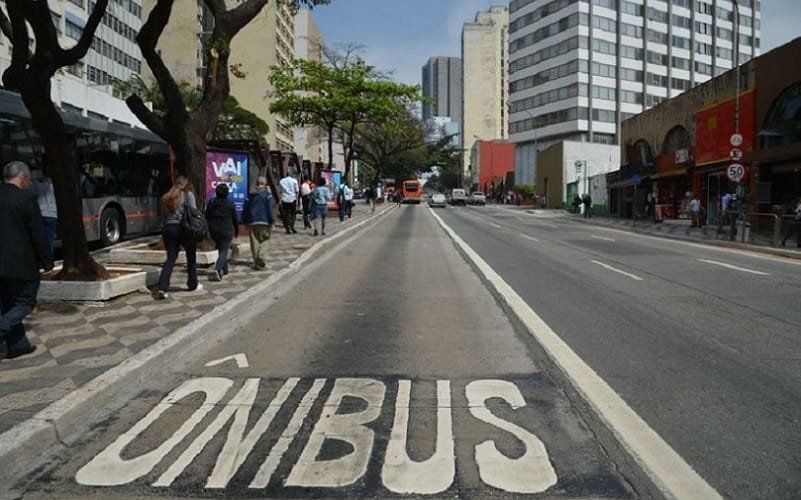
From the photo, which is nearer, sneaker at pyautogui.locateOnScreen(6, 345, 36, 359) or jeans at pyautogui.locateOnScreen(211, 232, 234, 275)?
sneaker at pyautogui.locateOnScreen(6, 345, 36, 359)

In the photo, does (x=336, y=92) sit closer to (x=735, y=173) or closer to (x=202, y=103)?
(x=735, y=173)

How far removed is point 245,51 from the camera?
8750 cm

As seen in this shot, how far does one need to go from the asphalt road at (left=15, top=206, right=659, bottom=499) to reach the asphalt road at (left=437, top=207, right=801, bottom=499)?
57 centimetres

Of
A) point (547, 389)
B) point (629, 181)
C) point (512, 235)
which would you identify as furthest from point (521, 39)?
point (547, 389)

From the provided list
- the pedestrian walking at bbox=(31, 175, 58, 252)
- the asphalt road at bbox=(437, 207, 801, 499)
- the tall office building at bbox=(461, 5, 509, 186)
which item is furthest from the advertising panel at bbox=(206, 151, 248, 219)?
the tall office building at bbox=(461, 5, 509, 186)

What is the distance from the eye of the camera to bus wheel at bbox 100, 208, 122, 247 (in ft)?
59.0

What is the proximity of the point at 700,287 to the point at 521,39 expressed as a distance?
9007 centimetres

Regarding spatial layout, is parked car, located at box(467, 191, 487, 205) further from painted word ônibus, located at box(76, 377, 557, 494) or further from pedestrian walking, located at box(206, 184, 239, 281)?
painted word ônibus, located at box(76, 377, 557, 494)

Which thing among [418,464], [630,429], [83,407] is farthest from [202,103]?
[630,429]

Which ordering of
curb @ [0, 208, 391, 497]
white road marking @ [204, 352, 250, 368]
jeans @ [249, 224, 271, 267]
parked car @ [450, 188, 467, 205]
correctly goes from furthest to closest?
parked car @ [450, 188, 467, 205] < jeans @ [249, 224, 271, 267] < white road marking @ [204, 352, 250, 368] < curb @ [0, 208, 391, 497]

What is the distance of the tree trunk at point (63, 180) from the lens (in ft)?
31.2

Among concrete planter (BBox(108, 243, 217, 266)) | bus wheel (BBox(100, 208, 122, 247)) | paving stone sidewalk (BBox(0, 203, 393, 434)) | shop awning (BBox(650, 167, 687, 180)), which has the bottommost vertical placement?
paving stone sidewalk (BBox(0, 203, 393, 434))

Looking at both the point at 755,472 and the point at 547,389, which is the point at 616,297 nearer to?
the point at 547,389

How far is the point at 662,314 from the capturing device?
947 cm
